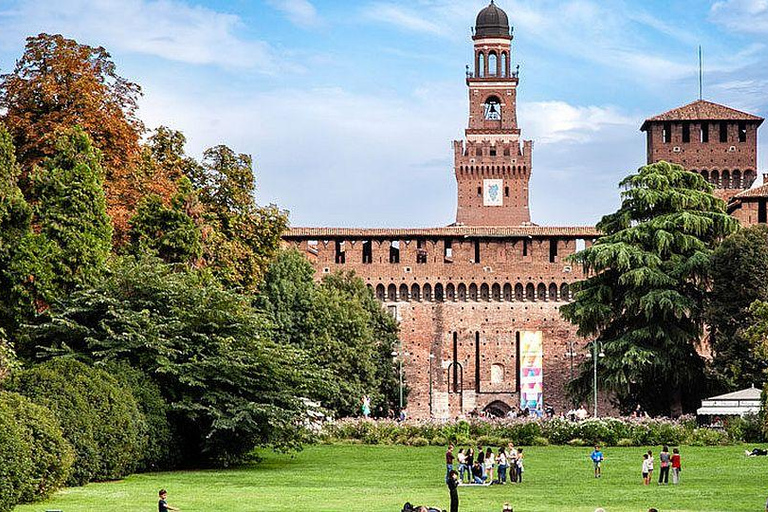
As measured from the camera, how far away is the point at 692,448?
40.5 m

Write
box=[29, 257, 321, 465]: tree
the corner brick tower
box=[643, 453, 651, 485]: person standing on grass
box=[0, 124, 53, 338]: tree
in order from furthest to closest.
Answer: the corner brick tower
box=[0, 124, 53, 338]: tree
box=[29, 257, 321, 465]: tree
box=[643, 453, 651, 485]: person standing on grass

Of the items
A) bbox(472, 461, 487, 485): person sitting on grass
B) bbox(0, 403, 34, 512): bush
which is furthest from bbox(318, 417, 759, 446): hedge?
bbox(0, 403, 34, 512): bush

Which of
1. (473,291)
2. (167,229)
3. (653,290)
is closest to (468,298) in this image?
(473,291)

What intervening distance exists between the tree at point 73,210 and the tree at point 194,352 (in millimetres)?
667

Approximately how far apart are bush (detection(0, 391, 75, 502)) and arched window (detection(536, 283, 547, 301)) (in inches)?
1794

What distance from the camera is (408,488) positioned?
1147 inches

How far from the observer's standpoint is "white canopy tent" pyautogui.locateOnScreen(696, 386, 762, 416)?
44.0 m

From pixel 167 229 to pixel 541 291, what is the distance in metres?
33.9

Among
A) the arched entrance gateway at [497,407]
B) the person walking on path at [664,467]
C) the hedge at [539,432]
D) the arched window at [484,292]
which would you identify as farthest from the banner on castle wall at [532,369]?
the person walking on path at [664,467]

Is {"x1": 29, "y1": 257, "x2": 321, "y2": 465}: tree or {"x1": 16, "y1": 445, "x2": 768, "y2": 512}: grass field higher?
{"x1": 29, "y1": 257, "x2": 321, "y2": 465}: tree

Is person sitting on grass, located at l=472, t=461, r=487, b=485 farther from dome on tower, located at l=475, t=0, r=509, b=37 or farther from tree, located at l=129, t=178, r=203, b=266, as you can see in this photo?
dome on tower, located at l=475, t=0, r=509, b=37

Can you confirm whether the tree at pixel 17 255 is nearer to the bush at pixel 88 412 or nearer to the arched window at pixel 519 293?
the bush at pixel 88 412

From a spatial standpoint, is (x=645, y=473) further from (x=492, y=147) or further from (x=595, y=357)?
(x=492, y=147)

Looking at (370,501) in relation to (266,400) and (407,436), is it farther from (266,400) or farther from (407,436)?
(407,436)
